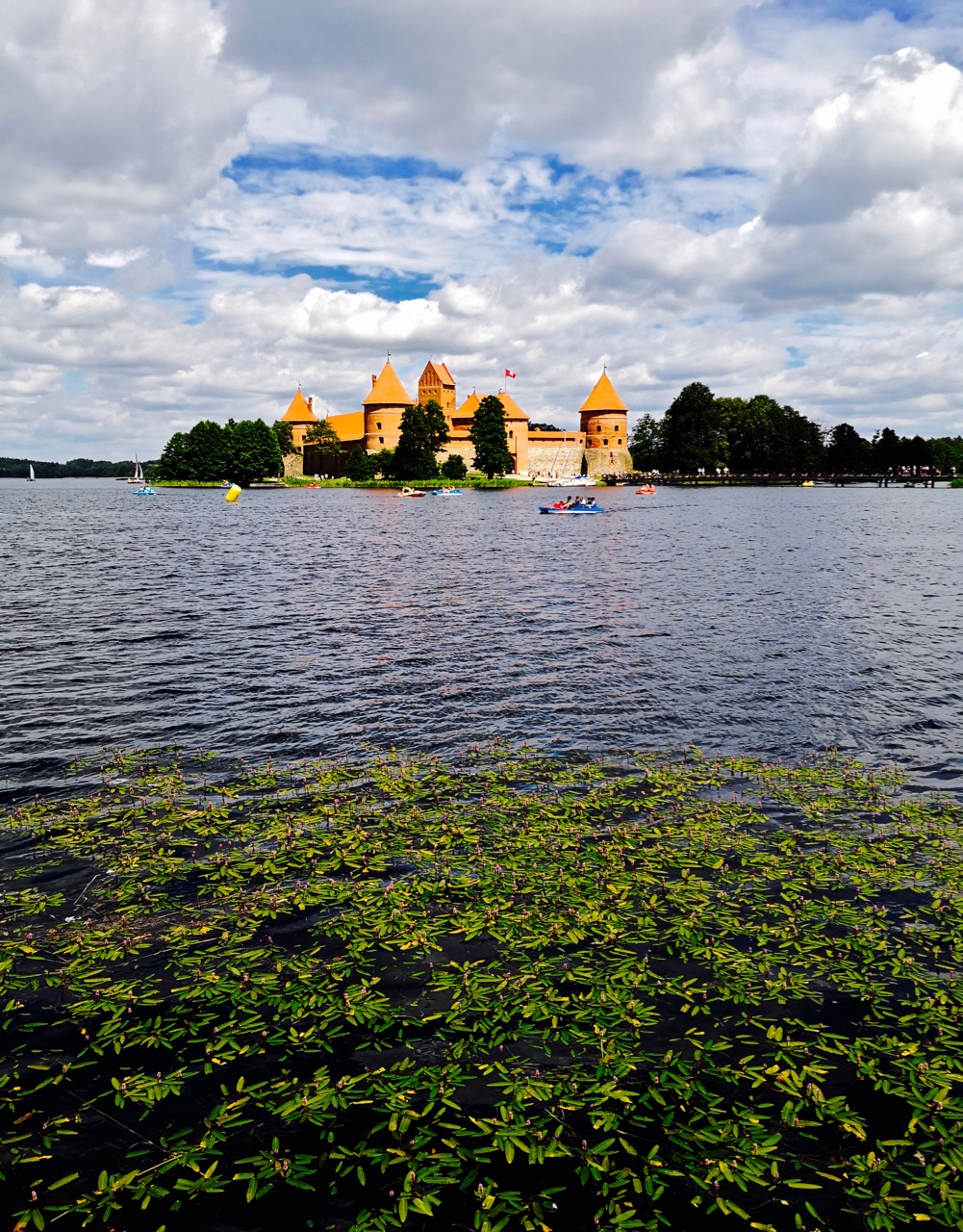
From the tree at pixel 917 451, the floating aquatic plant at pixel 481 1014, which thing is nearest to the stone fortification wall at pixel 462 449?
the tree at pixel 917 451

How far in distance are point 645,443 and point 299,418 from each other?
79330mm

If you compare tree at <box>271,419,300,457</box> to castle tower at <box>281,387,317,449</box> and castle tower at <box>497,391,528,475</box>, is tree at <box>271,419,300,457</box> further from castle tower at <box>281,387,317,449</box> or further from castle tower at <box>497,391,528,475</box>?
castle tower at <box>497,391,528,475</box>

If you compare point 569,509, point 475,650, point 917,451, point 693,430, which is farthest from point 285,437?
point 475,650

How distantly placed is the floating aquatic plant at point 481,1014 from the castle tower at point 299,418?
185733mm

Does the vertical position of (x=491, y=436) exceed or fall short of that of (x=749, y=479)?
it exceeds it

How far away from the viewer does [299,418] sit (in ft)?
624

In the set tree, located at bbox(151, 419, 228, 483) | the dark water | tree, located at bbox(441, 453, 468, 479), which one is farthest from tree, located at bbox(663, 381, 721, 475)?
the dark water

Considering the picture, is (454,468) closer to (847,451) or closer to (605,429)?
(605,429)

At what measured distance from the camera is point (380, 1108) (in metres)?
5.93

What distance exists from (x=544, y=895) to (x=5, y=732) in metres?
10.9

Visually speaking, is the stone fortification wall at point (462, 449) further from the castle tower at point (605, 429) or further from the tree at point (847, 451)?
the tree at point (847, 451)

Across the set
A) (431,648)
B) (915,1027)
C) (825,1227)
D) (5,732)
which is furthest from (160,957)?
(431,648)

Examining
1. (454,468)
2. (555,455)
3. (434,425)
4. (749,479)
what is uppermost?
(434,425)

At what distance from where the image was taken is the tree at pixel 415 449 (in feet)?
452
